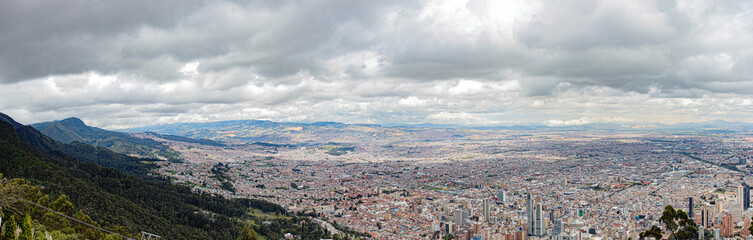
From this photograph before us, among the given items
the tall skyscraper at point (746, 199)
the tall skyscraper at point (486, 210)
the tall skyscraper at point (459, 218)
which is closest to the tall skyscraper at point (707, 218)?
the tall skyscraper at point (746, 199)

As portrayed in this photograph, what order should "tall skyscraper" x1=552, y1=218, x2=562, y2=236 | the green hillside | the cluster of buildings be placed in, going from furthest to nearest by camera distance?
1. the green hillside
2. the cluster of buildings
3. "tall skyscraper" x1=552, y1=218, x2=562, y2=236

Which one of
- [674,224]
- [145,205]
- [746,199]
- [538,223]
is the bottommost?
[538,223]

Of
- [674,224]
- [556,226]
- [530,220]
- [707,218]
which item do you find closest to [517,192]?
[530,220]

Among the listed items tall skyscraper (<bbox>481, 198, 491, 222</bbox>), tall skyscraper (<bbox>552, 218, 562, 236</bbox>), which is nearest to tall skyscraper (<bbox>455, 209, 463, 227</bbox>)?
tall skyscraper (<bbox>481, 198, 491, 222</bbox>)

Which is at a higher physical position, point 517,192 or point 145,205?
point 145,205

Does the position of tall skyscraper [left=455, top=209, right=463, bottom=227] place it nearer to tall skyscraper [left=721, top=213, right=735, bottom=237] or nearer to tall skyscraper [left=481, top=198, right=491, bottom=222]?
tall skyscraper [left=481, top=198, right=491, bottom=222]

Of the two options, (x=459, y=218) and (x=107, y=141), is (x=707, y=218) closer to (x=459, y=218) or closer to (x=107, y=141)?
(x=459, y=218)

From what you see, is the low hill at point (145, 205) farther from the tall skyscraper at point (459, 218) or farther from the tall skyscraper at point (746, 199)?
the tall skyscraper at point (746, 199)

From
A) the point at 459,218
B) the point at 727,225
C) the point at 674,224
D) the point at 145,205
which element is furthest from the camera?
the point at 459,218

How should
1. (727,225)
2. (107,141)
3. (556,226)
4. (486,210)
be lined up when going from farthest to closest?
(107,141) < (486,210) < (556,226) < (727,225)

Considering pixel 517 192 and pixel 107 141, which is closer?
pixel 517 192

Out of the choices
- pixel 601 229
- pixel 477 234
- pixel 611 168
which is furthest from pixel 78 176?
pixel 611 168

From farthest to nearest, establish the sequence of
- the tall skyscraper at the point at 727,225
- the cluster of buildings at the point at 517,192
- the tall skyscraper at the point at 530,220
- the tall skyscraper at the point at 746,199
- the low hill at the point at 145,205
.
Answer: the tall skyscraper at the point at 746,199
the cluster of buildings at the point at 517,192
the tall skyscraper at the point at 530,220
the low hill at the point at 145,205
the tall skyscraper at the point at 727,225
